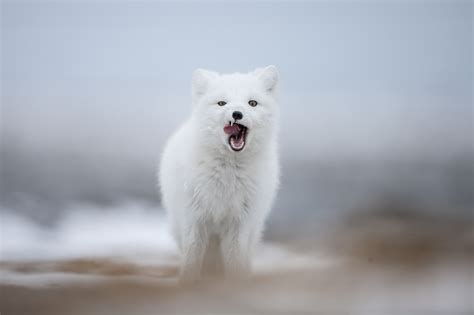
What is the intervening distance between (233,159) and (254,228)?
0.68 m

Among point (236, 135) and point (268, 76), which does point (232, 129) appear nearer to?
point (236, 135)

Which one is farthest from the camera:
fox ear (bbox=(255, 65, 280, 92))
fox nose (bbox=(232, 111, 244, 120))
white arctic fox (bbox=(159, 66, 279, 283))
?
fox ear (bbox=(255, 65, 280, 92))

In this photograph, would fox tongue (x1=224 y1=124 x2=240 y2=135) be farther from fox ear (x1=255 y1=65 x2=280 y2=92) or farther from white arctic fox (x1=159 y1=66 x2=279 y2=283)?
fox ear (x1=255 y1=65 x2=280 y2=92)

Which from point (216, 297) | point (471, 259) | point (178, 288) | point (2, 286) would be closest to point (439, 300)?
point (471, 259)

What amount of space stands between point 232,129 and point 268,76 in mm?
658

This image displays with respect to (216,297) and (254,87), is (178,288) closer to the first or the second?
(216,297)

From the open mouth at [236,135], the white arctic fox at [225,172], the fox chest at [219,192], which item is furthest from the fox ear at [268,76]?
the fox chest at [219,192]

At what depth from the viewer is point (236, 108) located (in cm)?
489

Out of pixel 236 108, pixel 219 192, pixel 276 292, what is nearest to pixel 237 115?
pixel 236 108

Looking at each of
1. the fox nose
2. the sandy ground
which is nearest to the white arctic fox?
the fox nose

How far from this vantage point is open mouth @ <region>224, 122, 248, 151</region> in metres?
5.02

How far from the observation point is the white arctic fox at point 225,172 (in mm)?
5121

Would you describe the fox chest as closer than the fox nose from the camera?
No

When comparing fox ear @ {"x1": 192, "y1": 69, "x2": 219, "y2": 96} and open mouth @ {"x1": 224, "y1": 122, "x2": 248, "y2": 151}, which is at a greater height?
fox ear @ {"x1": 192, "y1": 69, "x2": 219, "y2": 96}
